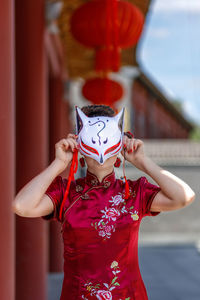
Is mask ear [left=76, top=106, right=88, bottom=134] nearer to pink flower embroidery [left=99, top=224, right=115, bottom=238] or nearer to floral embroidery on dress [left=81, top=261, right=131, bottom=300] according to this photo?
pink flower embroidery [left=99, top=224, right=115, bottom=238]

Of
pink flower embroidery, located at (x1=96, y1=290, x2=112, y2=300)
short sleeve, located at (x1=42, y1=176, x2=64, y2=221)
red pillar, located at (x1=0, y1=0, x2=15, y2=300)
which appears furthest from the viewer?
red pillar, located at (x1=0, y1=0, x2=15, y2=300)

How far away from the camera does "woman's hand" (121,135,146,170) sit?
1695mm

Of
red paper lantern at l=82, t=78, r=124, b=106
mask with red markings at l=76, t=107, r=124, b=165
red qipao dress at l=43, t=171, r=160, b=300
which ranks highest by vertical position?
mask with red markings at l=76, t=107, r=124, b=165

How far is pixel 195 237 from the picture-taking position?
27.9 ft

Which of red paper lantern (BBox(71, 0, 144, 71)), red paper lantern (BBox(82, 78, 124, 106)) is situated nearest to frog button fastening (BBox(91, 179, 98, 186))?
red paper lantern (BBox(71, 0, 144, 71))

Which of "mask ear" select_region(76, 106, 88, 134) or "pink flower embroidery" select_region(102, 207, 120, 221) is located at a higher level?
"mask ear" select_region(76, 106, 88, 134)

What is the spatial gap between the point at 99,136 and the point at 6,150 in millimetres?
491

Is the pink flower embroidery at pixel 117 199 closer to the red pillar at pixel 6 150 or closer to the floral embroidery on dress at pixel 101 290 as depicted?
the floral embroidery on dress at pixel 101 290

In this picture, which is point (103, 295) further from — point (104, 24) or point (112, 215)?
point (104, 24)

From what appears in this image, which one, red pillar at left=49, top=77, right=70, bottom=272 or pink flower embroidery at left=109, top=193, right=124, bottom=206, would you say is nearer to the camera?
pink flower embroidery at left=109, top=193, right=124, bottom=206

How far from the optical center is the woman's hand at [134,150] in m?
1.70

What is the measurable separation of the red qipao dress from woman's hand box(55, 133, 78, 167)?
13cm

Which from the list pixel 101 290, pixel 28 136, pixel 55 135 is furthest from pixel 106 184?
pixel 55 135

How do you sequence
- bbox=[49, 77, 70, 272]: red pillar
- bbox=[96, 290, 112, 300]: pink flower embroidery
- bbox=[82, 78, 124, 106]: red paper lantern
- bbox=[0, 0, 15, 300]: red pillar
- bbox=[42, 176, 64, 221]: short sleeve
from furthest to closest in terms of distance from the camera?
bbox=[49, 77, 70, 272]: red pillar → bbox=[82, 78, 124, 106]: red paper lantern → bbox=[0, 0, 15, 300]: red pillar → bbox=[42, 176, 64, 221]: short sleeve → bbox=[96, 290, 112, 300]: pink flower embroidery
